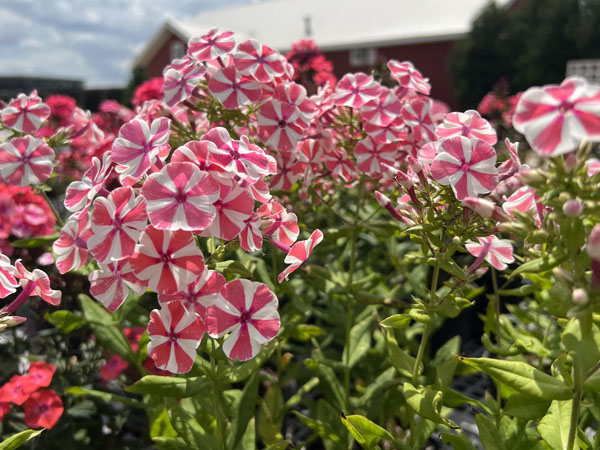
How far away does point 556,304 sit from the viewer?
2.82 feet

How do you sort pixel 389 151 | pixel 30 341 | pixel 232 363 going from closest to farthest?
pixel 232 363
pixel 389 151
pixel 30 341

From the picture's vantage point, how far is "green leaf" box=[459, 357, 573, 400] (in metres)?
0.91

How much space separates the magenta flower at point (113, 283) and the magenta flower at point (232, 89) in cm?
58

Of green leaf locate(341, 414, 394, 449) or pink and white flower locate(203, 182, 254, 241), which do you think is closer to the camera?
pink and white flower locate(203, 182, 254, 241)

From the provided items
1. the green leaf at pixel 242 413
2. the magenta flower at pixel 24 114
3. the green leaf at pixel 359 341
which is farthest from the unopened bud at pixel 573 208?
the magenta flower at pixel 24 114

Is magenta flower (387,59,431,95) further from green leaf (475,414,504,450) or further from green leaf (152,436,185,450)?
green leaf (152,436,185,450)

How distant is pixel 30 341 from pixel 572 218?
206cm

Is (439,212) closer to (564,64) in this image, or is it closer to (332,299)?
(332,299)

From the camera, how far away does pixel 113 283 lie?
0.94 meters

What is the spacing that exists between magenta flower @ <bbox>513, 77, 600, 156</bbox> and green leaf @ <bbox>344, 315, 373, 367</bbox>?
116 cm

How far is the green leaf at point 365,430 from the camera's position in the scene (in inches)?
43.9

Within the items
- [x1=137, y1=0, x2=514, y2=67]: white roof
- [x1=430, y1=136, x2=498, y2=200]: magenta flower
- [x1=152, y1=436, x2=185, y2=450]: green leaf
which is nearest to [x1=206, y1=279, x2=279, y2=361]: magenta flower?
[x1=430, y1=136, x2=498, y2=200]: magenta flower

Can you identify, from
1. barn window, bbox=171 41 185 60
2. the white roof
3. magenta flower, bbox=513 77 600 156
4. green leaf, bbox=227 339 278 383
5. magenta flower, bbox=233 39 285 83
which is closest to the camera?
magenta flower, bbox=513 77 600 156

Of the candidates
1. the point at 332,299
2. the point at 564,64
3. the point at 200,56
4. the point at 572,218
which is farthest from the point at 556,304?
the point at 564,64
